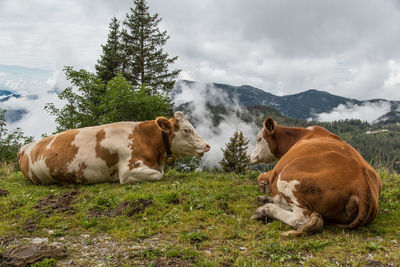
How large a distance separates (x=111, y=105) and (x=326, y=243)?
53.0 feet

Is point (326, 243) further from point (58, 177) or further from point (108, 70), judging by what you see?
point (108, 70)

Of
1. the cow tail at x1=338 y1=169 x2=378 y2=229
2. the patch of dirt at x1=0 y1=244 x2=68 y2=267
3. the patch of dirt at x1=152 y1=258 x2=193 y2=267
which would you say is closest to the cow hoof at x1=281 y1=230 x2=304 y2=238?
the cow tail at x1=338 y1=169 x2=378 y2=229

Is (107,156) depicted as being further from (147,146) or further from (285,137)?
(285,137)

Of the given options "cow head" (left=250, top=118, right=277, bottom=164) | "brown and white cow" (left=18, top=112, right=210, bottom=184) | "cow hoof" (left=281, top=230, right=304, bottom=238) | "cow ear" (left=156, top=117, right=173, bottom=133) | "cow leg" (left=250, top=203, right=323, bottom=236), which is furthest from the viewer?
"cow ear" (left=156, top=117, right=173, bottom=133)

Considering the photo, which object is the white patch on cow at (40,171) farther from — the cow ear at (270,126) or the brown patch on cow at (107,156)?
the cow ear at (270,126)

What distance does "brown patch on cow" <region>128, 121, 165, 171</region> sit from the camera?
8539 millimetres

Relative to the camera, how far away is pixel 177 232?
4.49 metres

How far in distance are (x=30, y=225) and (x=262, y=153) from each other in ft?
19.6

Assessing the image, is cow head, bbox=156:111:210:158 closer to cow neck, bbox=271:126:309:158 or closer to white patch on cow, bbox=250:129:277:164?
white patch on cow, bbox=250:129:277:164

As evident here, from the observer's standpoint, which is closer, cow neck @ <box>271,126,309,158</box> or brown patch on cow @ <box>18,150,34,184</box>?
cow neck @ <box>271,126,309,158</box>

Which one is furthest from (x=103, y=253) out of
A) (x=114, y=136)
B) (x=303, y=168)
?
(x=114, y=136)

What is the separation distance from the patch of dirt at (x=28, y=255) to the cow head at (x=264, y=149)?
5858 mm

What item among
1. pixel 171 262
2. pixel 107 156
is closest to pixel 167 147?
pixel 107 156

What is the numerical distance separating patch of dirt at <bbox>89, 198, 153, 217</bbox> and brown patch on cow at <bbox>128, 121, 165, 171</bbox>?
2.63 m
